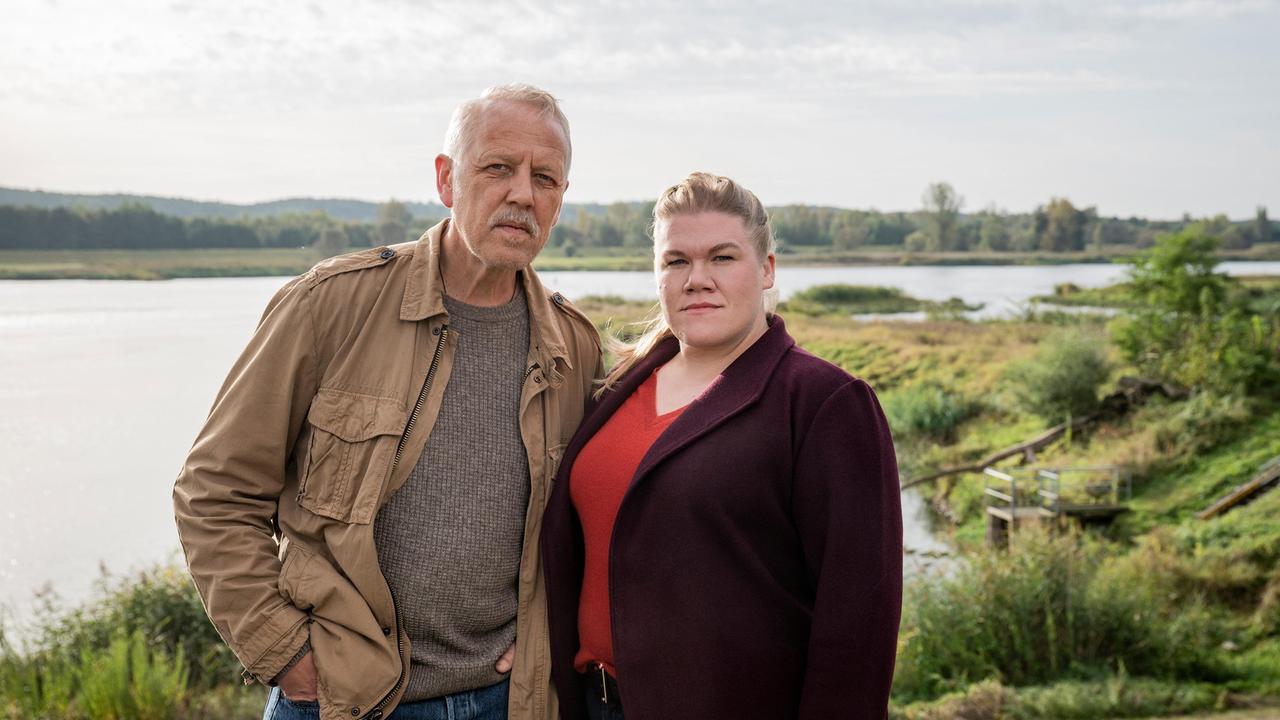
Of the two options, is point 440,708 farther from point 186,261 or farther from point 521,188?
point 186,261

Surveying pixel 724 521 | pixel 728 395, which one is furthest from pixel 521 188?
pixel 724 521

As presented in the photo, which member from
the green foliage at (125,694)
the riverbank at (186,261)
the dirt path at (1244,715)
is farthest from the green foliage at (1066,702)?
the riverbank at (186,261)

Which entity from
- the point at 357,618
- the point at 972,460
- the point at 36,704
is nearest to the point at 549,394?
the point at 357,618

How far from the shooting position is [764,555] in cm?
239

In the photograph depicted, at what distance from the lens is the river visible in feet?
69.3

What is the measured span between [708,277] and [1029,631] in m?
8.36

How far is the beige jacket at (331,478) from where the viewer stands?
95.2 inches

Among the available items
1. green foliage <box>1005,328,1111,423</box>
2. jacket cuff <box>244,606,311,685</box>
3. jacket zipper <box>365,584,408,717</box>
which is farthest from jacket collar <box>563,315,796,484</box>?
green foliage <box>1005,328,1111,423</box>

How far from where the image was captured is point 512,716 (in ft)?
8.70

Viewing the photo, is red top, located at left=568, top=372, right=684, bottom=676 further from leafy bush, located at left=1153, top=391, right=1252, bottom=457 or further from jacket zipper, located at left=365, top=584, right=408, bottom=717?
leafy bush, located at left=1153, top=391, right=1252, bottom=457

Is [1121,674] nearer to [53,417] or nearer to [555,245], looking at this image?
[53,417]

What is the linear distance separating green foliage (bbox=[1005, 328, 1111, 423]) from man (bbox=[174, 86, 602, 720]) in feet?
87.3

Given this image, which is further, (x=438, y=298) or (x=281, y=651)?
(x=438, y=298)

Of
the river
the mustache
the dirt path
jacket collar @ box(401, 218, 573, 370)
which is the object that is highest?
the mustache
